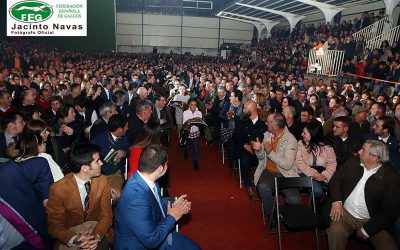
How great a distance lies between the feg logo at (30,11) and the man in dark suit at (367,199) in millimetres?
9820

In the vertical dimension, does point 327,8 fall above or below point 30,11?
above

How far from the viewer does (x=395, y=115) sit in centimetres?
636

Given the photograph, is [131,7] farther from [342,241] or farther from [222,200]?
[342,241]

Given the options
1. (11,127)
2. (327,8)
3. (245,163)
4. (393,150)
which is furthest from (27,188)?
(327,8)

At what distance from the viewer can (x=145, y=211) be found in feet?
7.72

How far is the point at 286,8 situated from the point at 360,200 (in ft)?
68.9

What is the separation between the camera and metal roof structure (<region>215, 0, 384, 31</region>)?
57.6 feet

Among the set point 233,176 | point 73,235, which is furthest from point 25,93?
point 233,176

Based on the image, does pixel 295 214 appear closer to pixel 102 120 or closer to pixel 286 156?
pixel 286 156

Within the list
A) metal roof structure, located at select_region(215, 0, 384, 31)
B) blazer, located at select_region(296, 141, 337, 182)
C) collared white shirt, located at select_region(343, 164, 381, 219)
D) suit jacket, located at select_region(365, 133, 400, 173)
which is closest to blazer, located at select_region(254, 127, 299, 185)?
blazer, located at select_region(296, 141, 337, 182)

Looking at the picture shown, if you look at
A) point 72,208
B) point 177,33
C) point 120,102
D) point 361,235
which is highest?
point 177,33

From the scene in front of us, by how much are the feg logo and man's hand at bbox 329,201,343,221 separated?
990 cm

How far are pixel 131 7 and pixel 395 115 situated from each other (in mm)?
29109

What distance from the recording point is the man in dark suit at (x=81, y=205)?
267 centimetres
